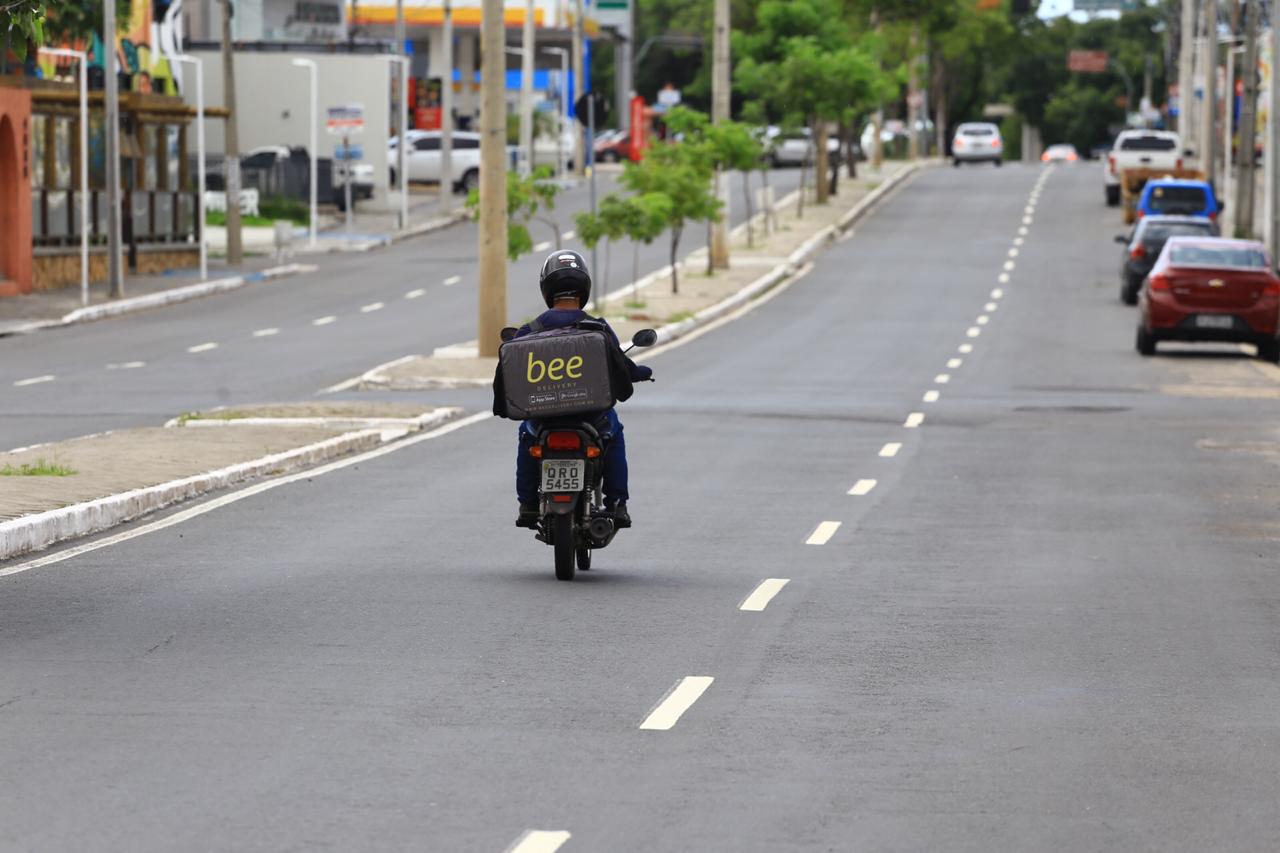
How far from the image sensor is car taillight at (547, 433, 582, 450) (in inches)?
516

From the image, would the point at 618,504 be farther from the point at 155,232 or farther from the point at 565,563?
the point at 155,232

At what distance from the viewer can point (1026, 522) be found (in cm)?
1681

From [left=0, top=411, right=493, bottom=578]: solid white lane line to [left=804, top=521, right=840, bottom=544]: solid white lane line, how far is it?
4.14 m

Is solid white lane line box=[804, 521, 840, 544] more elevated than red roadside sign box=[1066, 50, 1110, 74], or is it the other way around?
red roadside sign box=[1066, 50, 1110, 74]

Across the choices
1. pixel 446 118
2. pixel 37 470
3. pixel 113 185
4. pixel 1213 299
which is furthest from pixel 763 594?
pixel 446 118

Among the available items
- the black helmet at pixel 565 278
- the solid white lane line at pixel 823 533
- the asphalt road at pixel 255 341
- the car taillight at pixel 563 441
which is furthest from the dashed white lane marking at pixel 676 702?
the asphalt road at pixel 255 341

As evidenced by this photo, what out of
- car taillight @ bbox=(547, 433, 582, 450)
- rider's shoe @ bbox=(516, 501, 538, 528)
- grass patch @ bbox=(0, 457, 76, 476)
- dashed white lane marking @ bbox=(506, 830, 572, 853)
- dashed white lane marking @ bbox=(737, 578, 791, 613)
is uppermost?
car taillight @ bbox=(547, 433, 582, 450)

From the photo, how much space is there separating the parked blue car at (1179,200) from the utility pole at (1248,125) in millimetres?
2332

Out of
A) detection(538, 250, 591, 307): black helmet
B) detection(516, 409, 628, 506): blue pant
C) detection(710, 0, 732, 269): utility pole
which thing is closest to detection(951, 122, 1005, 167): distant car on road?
detection(710, 0, 732, 269): utility pole

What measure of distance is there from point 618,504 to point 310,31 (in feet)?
254

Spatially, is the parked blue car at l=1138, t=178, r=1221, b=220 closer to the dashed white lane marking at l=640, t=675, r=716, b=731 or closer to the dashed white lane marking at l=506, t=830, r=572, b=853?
the dashed white lane marking at l=640, t=675, r=716, b=731

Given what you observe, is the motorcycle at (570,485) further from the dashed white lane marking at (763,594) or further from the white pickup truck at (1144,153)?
Result: the white pickup truck at (1144,153)

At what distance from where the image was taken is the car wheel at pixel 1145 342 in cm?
3562

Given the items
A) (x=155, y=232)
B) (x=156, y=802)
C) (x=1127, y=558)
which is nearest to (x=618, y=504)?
(x=1127, y=558)
